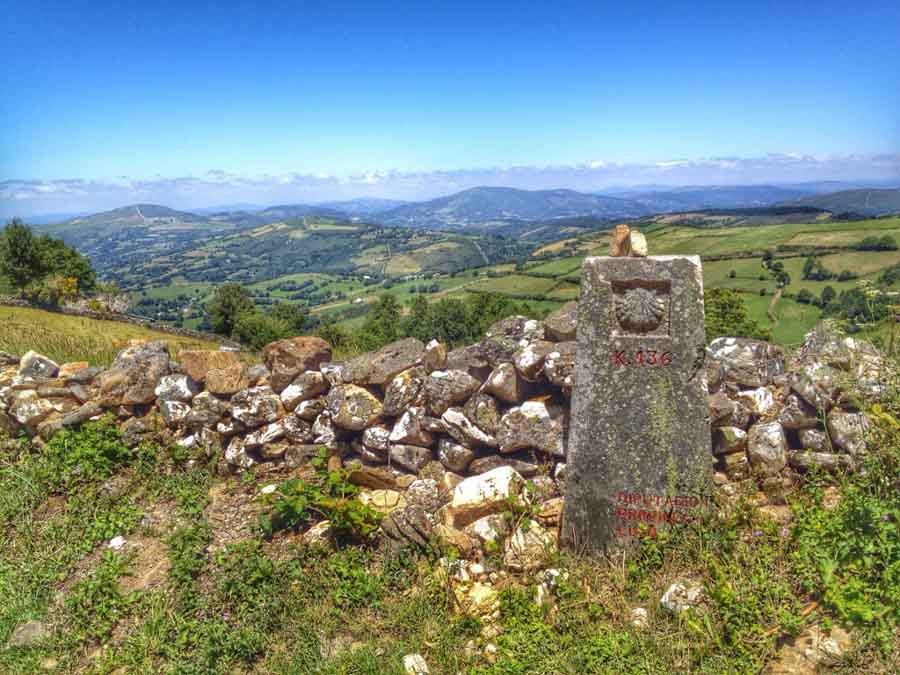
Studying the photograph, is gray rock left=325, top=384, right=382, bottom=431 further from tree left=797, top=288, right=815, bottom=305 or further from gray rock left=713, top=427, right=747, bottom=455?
tree left=797, top=288, right=815, bottom=305

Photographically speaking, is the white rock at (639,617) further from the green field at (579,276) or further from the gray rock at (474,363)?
the green field at (579,276)

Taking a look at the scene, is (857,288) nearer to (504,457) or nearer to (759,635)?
(759,635)

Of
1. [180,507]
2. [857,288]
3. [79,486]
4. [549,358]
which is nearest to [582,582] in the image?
[549,358]

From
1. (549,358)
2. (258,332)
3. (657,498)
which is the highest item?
(549,358)

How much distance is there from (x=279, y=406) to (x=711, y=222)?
401 ft

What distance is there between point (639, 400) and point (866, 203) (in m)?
120

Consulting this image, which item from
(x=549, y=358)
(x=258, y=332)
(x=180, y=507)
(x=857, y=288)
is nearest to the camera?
(x=857, y=288)

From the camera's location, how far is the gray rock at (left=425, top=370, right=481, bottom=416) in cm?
548

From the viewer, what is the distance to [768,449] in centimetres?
453

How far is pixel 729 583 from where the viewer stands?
11.5 feet

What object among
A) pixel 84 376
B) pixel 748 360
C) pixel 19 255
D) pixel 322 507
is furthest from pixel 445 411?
pixel 19 255

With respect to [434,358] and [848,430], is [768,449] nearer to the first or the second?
[848,430]

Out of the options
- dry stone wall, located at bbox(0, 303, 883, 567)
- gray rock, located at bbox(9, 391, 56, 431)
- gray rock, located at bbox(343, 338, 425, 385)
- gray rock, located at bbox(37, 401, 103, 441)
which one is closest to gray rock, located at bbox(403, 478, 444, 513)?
dry stone wall, located at bbox(0, 303, 883, 567)

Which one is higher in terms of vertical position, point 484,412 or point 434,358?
point 434,358
